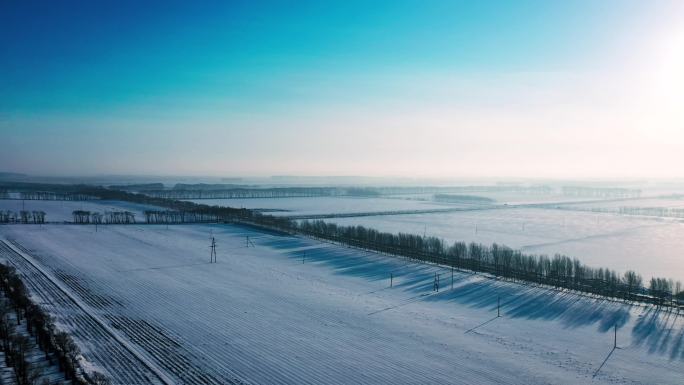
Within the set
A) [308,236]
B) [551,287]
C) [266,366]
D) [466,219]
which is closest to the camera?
[266,366]

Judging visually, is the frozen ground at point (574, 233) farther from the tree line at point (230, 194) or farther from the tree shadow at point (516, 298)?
the tree line at point (230, 194)

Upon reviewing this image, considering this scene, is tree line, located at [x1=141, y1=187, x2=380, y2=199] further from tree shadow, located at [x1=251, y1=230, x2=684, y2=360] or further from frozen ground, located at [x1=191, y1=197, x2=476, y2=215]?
tree shadow, located at [x1=251, y1=230, x2=684, y2=360]

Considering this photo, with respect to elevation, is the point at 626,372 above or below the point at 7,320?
below

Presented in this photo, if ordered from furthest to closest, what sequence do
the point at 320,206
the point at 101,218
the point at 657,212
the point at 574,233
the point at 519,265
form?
the point at 320,206 → the point at 657,212 → the point at 101,218 → the point at 574,233 → the point at 519,265

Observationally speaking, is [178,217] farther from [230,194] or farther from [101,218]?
[230,194]

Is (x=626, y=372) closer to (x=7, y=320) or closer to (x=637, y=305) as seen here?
(x=637, y=305)

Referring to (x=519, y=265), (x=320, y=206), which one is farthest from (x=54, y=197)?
(x=519, y=265)

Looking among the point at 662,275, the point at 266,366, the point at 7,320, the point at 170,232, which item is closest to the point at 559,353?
the point at 266,366
